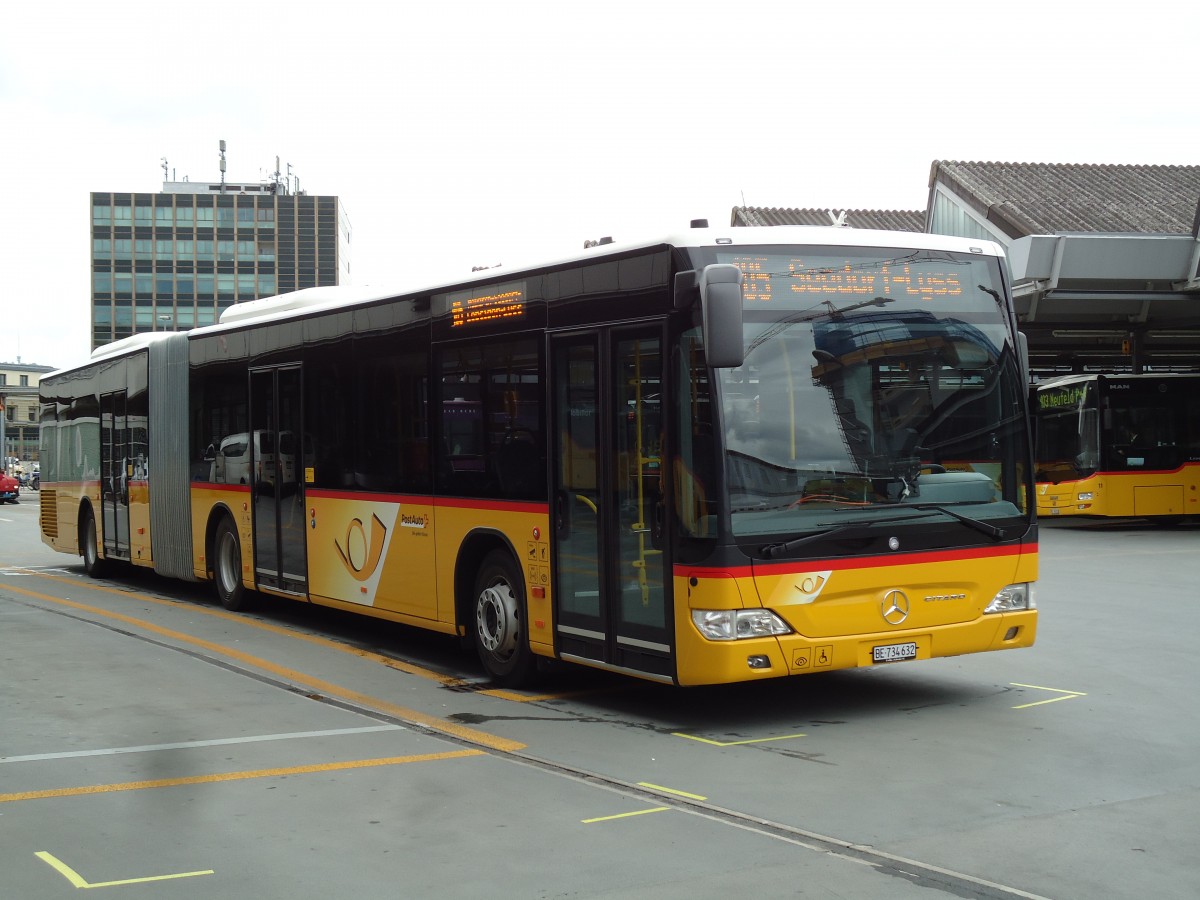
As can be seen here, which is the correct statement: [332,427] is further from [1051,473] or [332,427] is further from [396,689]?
[1051,473]

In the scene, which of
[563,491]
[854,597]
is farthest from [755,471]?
[563,491]

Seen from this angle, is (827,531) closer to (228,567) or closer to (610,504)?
(610,504)

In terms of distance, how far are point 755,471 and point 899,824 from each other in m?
2.51

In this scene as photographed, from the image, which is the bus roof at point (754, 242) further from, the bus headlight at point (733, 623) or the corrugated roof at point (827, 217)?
the corrugated roof at point (827, 217)

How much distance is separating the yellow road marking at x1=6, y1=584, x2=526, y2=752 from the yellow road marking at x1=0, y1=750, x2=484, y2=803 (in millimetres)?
383

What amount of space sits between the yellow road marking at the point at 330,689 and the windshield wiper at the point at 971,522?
2.95m

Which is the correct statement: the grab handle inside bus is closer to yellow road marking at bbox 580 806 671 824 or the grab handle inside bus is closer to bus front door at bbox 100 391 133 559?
yellow road marking at bbox 580 806 671 824

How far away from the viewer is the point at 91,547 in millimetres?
20750

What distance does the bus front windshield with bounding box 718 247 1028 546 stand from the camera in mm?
8203

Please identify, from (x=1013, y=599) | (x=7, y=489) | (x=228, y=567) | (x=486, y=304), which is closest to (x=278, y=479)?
(x=228, y=567)

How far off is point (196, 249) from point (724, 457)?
151763mm

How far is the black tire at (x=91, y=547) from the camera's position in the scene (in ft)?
67.2

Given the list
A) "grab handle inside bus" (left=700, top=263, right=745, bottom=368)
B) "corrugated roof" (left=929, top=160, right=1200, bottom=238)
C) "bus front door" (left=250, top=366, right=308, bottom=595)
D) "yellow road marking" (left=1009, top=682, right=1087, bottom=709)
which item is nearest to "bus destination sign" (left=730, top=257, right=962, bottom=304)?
"grab handle inside bus" (left=700, top=263, right=745, bottom=368)

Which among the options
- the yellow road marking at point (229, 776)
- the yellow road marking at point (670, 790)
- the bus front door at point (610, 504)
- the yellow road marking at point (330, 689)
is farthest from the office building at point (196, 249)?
the yellow road marking at point (670, 790)
